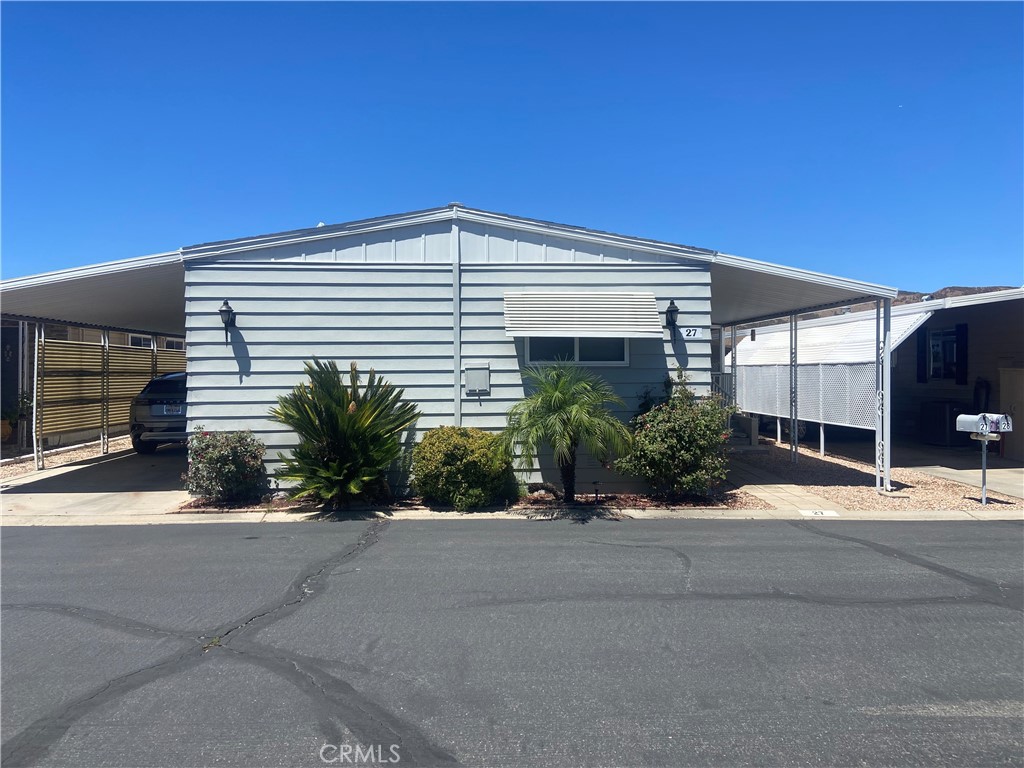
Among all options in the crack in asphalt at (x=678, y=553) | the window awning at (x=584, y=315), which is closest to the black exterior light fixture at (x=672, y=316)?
the window awning at (x=584, y=315)

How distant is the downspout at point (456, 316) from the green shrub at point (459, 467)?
80cm

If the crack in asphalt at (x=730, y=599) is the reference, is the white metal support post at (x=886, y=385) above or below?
above

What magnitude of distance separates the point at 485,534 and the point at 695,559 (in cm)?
255

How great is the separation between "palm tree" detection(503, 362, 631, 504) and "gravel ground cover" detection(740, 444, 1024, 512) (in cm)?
394

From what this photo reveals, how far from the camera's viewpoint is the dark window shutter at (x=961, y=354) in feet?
58.2

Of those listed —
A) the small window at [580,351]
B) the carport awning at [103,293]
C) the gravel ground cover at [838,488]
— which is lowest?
the gravel ground cover at [838,488]

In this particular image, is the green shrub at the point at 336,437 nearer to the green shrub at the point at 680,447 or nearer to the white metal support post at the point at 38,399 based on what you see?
the green shrub at the point at 680,447

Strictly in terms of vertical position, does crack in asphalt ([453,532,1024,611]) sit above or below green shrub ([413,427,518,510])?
below

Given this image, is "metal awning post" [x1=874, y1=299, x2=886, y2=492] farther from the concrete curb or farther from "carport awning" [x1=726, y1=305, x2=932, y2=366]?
the concrete curb

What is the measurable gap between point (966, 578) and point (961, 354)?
1310 centimetres

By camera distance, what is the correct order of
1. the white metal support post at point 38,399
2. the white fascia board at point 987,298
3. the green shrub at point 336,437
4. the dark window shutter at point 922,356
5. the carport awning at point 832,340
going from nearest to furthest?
the green shrub at point 336,437 → the white fascia board at point 987,298 → the white metal support post at point 38,399 → the carport awning at point 832,340 → the dark window shutter at point 922,356

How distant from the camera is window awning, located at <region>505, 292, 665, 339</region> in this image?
1084cm

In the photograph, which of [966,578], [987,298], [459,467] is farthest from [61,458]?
[987,298]

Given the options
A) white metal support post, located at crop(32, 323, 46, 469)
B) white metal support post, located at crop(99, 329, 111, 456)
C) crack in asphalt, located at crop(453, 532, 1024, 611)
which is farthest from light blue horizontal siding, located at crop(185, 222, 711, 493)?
white metal support post, located at crop(99, 329, 111, 456)
